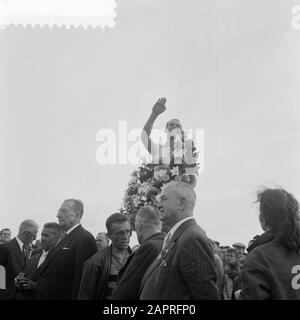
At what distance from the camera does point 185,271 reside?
10.6 feet

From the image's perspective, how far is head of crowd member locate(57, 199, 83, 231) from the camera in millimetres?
5082

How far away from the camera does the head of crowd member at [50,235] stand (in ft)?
18.2

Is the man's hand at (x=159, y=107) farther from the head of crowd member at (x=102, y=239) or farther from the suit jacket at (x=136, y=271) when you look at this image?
the head of crowd member at (x=102, y=239)

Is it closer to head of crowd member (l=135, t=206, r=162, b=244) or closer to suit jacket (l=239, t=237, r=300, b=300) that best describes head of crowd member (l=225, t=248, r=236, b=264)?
head of crowd member (l=135, t=206, r=162, b=244)

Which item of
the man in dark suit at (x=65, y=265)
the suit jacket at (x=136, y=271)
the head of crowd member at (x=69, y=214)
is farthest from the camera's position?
the head of crowd member at (x=69, y=214)

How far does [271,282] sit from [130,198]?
267cm

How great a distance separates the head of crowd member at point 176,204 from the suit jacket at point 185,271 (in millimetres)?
154

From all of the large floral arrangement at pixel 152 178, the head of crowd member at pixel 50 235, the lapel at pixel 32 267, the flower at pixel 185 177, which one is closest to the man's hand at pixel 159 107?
→ the large floral arrangement at pixel 152 178

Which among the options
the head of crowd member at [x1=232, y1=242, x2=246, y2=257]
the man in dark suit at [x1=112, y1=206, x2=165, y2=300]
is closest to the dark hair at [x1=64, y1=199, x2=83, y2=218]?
the man in dark suit at [x1=112, y1=206, x2=165, y2=300]

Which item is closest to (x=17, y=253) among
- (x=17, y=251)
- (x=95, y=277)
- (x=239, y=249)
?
(x=17, y=251)

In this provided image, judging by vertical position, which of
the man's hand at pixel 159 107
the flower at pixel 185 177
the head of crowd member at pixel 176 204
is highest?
the man's hand at pixel 159 107

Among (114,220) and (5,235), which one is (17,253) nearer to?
(114,220)
